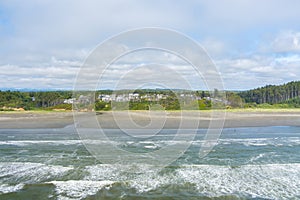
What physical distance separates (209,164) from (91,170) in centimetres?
531

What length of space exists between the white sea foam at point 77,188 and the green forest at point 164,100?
1241 cm

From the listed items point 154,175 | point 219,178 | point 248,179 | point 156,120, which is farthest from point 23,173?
point 156,120

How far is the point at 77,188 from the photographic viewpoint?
9766mm

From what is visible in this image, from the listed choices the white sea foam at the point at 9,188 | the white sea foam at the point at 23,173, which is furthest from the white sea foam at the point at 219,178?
the white sea foam at the point at 9,188

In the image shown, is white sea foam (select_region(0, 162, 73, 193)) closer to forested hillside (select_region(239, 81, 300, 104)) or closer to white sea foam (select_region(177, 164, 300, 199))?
white sea foam (select_region(177, 164, 300, 199))

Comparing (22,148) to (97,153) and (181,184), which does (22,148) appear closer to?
(97,153)

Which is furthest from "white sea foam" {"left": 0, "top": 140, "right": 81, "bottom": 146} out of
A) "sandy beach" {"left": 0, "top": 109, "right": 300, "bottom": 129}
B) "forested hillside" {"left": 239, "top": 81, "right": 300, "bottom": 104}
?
"forested hillside" {"left": 239, "top": 81, "right": 300, "bottom": 104}

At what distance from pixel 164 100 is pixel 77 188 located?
115 ft

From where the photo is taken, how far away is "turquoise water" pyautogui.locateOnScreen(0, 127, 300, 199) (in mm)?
9250

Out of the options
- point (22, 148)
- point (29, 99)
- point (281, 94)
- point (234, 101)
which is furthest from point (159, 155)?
point (281, 94)

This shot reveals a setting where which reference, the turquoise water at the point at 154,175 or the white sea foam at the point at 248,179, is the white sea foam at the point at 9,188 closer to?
the turquoise water at the point at 154,175

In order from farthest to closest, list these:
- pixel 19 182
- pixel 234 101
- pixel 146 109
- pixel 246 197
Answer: pixel 234 101 < pixel 146 109 < pixel 19 182 < pixel 246 197

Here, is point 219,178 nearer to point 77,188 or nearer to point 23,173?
point 77,188

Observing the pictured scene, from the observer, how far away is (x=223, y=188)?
975 centimetres
